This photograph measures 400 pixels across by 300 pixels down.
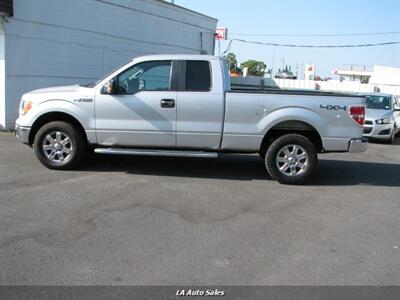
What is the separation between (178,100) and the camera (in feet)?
25.2

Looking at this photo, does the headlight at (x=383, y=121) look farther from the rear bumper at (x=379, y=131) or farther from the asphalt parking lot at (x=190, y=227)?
the asphalt parking lot at (x=190, y=227)

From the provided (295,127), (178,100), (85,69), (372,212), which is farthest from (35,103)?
(85,69)

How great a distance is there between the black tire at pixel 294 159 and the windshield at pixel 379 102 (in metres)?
9.48

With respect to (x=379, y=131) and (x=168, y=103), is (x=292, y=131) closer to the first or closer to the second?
(x=168, y=103)

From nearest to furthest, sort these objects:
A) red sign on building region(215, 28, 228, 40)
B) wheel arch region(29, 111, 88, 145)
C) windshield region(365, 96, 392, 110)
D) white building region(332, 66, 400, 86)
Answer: wheel arch region(29, 111, 88, 145) → windshield region(365, 96, 392, 110) → red sign on building region(215, 28, 228, 40) → white building region(332, 66, 400, 86)

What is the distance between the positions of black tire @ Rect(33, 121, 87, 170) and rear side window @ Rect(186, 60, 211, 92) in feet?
6.48

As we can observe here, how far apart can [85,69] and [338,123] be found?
933 centimetres

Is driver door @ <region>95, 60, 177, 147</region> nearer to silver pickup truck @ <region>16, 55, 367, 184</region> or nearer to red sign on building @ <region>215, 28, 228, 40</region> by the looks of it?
silver pickup truck @ <region>16, 55, 367, 184</region>

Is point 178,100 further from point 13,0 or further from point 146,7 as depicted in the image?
point 146,7

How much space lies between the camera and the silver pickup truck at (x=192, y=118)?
7652mm

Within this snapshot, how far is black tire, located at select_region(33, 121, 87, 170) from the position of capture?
7887 millimetres

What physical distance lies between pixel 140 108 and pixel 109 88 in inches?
23.3

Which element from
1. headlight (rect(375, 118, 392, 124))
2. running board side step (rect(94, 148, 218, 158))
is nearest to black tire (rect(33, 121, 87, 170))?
running board side step (rect(94, 148, 218, 158))

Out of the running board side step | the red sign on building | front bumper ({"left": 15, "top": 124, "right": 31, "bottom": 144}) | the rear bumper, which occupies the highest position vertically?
the red sign on building
